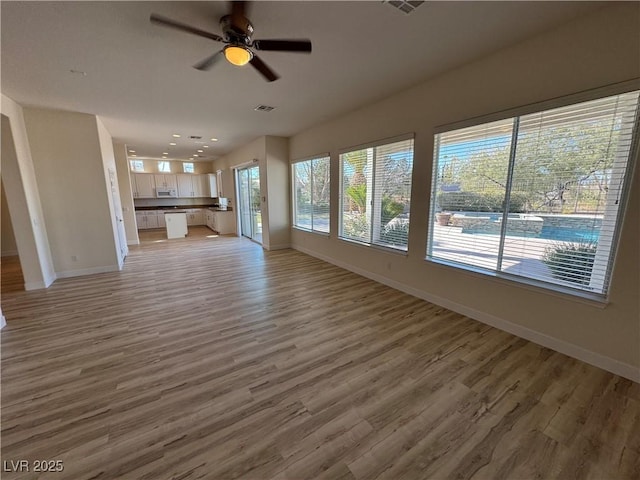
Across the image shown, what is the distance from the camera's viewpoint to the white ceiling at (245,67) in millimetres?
1934

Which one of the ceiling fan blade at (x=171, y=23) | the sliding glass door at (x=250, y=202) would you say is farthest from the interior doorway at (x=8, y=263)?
the sliding glass door at (x=250, y=202)

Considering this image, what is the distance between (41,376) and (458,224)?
14.3 ft

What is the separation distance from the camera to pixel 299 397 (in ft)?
6.19

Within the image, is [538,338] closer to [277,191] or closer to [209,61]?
[209,61]

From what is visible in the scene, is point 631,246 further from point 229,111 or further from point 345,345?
point 229,111

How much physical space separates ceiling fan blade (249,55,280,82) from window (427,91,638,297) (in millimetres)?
2116

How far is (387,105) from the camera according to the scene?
12.3 ft

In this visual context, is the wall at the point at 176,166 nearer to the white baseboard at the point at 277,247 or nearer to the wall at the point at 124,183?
the wall at the point at 124,183

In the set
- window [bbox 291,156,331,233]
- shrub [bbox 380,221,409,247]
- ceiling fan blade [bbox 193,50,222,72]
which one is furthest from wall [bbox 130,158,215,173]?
ceiling fan blade [bbox 193,50,222,72]

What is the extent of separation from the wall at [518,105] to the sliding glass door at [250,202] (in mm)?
4459

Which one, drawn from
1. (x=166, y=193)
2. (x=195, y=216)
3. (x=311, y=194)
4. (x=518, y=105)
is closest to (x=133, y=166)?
(x=166, y=193)

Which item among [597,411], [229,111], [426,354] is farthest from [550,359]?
[229,111]

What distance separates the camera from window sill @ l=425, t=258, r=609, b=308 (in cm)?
218

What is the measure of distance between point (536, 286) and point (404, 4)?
9.02ft
